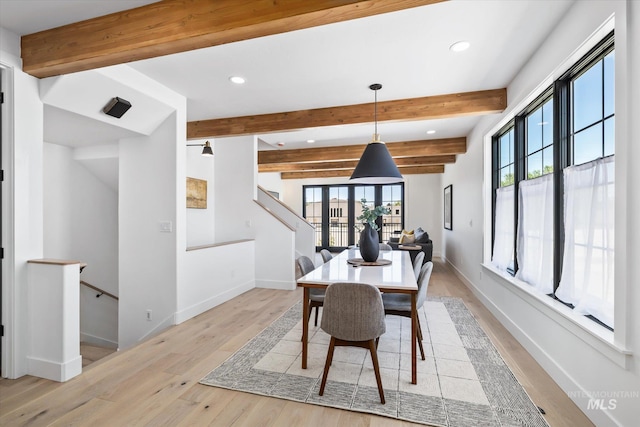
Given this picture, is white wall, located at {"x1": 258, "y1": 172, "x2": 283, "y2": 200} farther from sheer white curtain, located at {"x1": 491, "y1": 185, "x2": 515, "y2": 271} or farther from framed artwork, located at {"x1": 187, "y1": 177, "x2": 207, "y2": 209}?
sheer white curtain, located at {"x1": 491, "y1": 185, "x2": 515, "y2": 271}

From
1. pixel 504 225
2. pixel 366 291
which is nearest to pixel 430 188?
pixel 504 225

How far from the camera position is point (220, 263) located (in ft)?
14.0

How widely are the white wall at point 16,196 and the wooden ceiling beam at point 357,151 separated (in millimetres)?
4353

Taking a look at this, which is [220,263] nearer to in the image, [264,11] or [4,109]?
[4,109]

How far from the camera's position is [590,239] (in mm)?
1898

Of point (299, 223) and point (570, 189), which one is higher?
point (570, 189)

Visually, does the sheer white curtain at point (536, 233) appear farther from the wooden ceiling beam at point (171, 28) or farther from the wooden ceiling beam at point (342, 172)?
the wooden ceiling beam at point (342, 172)

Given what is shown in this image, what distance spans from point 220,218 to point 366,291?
3.85 metres

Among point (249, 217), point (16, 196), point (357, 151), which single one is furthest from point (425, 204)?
point (16, 196)

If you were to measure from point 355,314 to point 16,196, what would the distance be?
8.57 ft

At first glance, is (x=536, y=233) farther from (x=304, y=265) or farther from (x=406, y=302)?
(x=304, y=265)

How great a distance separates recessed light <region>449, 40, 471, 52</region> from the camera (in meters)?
2.38

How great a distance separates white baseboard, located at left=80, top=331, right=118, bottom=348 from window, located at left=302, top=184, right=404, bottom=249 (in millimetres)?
6594

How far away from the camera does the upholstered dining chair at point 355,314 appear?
1966 mm
